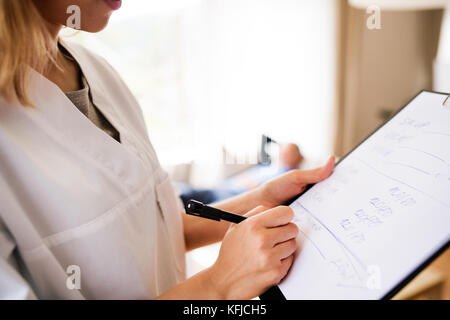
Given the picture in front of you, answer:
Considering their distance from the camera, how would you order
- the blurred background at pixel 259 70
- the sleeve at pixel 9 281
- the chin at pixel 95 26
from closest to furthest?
the sleeve at pixel 9 281 → the chin at pixel 95 26 → the blurred background at pixel 259 70

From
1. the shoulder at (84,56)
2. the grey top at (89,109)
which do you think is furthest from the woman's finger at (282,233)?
the shoulder at (84,56)

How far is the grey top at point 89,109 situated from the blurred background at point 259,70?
0.88m

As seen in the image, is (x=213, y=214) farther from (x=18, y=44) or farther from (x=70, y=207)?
(x=18, y=44)

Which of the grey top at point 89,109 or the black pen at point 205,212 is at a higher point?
the grey top at point 89,109

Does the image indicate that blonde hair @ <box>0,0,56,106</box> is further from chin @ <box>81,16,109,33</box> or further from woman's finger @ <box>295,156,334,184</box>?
woman's finger @ <box>295,156,334,184</box>

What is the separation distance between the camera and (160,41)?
169 centimetres

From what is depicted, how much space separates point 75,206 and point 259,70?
125 centimetres

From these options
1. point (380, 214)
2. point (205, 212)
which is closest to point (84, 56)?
point (205, 212)

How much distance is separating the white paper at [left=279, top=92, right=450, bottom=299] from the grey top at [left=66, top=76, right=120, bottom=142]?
0.30 metres

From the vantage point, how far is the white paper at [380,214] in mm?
398

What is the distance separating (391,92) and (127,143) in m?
1.71

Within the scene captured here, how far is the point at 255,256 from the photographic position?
1.44 feet

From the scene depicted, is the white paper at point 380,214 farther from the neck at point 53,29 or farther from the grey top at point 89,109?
the neck at point 53,29
